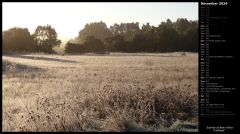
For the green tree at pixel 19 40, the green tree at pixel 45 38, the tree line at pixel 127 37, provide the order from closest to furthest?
the tree line at pixel 127 37, the green tree at pixel 45 38, the green tree at pixel 19 40

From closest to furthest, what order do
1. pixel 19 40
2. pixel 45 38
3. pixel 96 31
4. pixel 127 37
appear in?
pixel 127 37 → pixel 96 31 → pixel 45 38 → pixel 19 40

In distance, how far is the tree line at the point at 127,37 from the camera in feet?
46.2

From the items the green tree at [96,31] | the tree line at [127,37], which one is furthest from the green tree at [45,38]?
the green tree at [96,31]

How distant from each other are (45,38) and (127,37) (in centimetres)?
678

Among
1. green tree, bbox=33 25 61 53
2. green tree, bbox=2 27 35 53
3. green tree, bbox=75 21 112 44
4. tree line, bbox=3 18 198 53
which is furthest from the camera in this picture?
green tree, bbox=2 27 35 53

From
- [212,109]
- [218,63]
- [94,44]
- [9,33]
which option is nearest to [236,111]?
[212,109]

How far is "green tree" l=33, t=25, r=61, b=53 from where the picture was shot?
62.7 feet

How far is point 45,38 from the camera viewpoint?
22250 mm

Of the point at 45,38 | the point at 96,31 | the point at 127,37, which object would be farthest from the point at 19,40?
the point at 127,37

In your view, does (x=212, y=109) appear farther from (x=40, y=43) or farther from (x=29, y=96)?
(x=40, y=43)

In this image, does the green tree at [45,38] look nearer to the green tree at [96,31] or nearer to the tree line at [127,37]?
the tree line at [127,37]

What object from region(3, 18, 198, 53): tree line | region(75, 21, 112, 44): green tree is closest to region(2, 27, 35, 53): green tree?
region(3, 18, 198, 53): tree line

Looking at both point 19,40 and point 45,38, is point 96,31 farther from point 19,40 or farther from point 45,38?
point 19,40

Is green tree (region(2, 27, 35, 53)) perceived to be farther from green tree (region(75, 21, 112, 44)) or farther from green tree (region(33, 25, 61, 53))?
green tree (region(75, 21, 112, 44))
